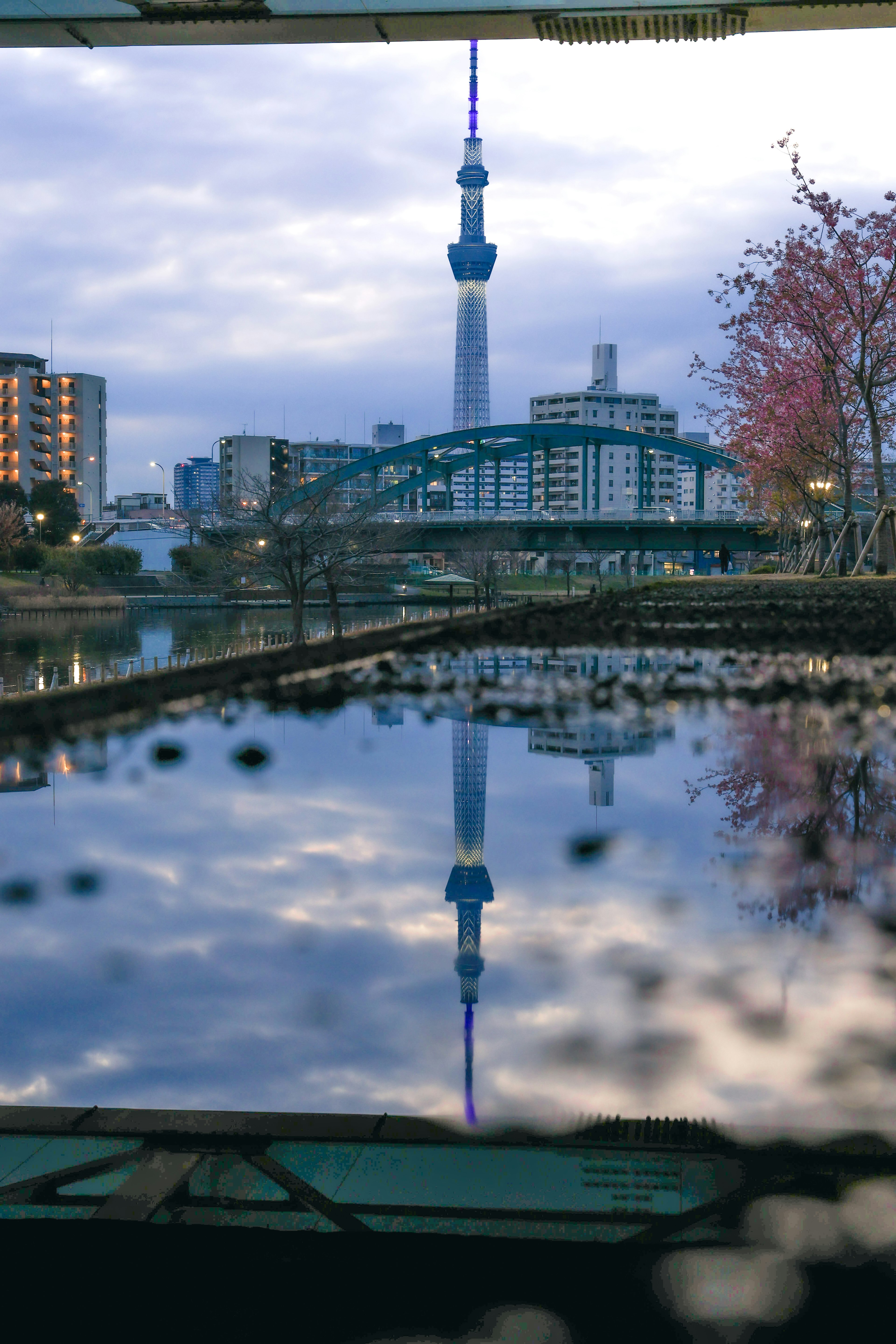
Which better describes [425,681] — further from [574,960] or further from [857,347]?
[857,347]

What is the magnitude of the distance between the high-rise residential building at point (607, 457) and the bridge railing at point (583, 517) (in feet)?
184

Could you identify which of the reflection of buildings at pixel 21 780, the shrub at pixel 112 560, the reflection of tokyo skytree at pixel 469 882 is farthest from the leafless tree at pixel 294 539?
the shrub at pixel 112 560

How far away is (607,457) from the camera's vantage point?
156500 millimetres

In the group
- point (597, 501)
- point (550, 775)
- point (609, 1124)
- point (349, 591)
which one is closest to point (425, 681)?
point (550, 775)

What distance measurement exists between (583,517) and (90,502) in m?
83.8

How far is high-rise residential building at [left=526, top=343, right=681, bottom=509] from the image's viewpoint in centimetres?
15588

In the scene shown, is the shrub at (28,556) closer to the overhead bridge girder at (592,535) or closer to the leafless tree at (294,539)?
the overhead bridge girder at (592,535)

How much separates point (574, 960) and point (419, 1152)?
629 millimetres

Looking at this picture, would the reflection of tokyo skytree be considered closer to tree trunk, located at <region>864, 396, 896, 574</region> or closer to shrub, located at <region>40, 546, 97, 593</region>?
tree trunk, located at <region>864, 396, 896, 574</region>

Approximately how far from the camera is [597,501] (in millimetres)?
100875

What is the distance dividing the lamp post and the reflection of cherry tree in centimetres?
13942

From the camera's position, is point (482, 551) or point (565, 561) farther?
point (565, 561)

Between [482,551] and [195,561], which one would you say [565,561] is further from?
[195,561]

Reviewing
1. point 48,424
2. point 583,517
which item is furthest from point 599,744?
point 48,424
